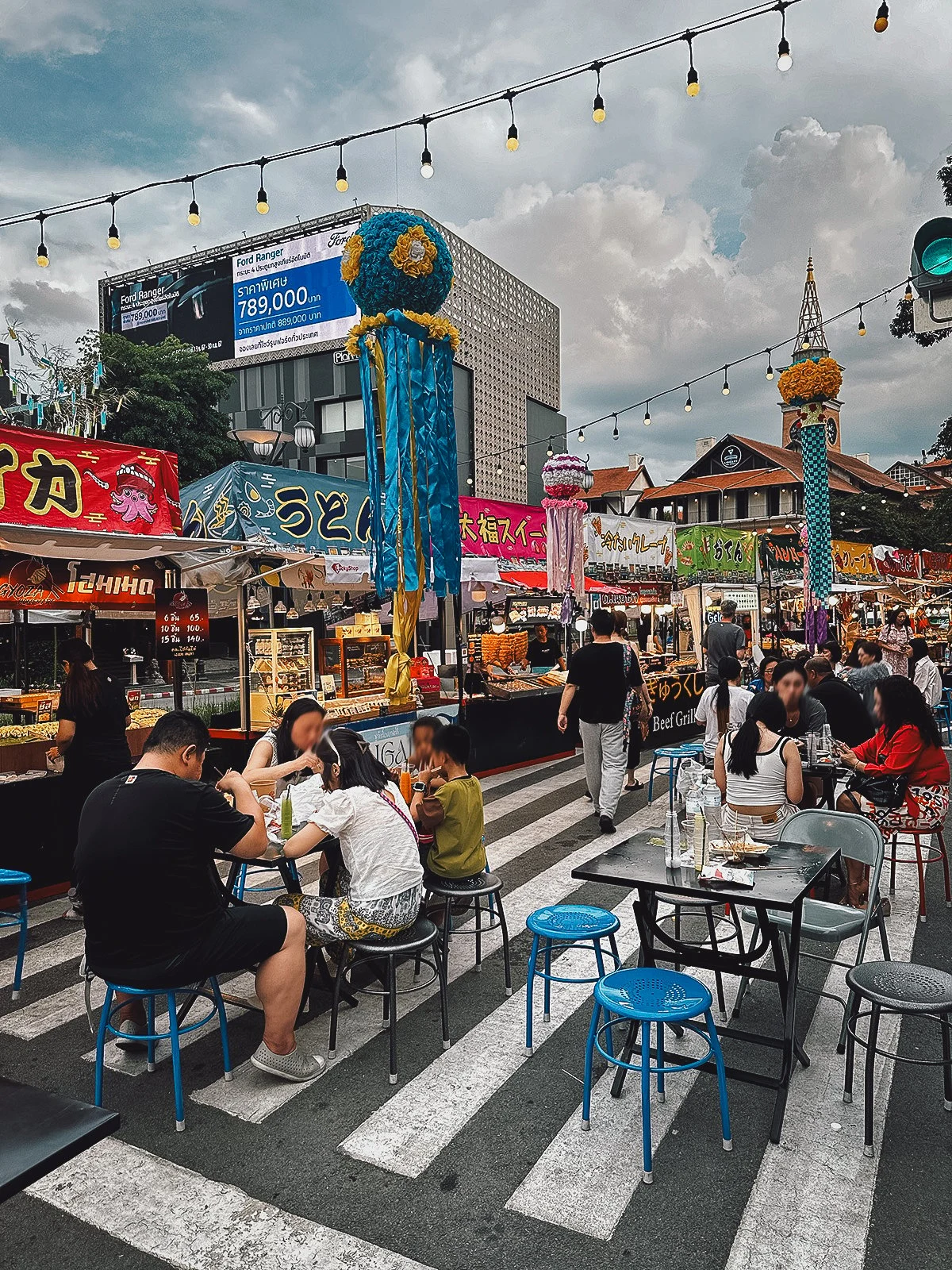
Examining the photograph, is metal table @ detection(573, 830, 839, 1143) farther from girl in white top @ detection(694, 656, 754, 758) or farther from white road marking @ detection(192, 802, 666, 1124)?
girl in white top @ detection(694, 656, 754, 758)

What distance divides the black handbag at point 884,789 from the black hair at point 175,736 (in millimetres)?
4438

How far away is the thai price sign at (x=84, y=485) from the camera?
6.55 m

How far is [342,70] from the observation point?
8.21 m

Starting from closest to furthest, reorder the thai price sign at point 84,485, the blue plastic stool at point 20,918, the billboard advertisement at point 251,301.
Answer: the blue plastic stool at point 20,918 → the thai price sign at point 84,485 → the billboard advertisement at point 251,301

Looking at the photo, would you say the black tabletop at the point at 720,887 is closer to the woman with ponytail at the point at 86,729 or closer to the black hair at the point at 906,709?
the black hair at the point at 906,709

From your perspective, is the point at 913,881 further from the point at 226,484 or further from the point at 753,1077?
the point at 226,484

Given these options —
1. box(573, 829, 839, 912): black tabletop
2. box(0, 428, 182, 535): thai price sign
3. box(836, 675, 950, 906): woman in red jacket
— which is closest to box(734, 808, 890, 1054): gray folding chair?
box(573, 829, 839, 912): black tabletop

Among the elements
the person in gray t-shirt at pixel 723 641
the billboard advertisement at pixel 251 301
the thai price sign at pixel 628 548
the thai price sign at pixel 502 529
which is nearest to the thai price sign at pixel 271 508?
the thai price sign at pixel 502 529

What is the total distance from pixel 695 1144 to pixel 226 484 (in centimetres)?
785

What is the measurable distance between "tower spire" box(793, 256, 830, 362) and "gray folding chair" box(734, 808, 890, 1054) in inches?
437

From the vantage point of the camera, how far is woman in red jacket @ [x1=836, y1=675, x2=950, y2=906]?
17.0 feet

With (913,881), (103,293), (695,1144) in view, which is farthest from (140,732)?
(103,293)

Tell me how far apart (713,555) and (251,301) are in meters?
29.7

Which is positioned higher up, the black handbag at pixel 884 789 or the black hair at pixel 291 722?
the black hair at pixel 291 722
